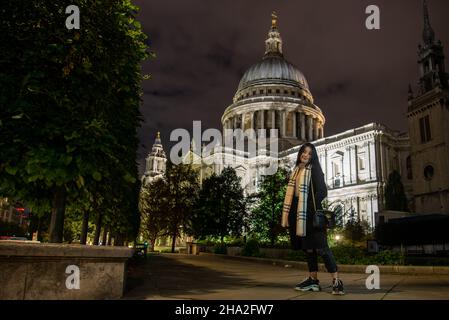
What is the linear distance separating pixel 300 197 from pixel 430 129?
2105 inches

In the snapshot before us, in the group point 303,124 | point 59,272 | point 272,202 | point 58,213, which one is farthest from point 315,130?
point 59,272

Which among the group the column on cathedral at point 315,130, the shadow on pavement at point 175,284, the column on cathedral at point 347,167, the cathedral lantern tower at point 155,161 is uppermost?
the column on cathedral at point 315,130

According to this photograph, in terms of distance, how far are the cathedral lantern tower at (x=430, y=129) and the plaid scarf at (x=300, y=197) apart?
4881cm

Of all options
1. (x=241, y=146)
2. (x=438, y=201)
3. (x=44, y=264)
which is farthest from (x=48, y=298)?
(x=241, y=146)

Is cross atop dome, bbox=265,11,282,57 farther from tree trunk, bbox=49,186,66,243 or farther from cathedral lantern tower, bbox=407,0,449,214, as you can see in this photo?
tree trunk, bbox=49,186,66,243

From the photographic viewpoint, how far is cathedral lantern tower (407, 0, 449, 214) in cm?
5022

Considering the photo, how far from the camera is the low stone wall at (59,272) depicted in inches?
218

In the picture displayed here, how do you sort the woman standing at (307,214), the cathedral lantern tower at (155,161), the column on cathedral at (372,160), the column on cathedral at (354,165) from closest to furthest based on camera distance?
the woman standing at (307,214) < the column on cathedral at (372,160) < the column on cathedral at (354,165) < the cathedral lantern tower at (155,161)

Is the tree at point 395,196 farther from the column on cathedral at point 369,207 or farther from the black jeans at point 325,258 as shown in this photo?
the black jeans at point 325,258

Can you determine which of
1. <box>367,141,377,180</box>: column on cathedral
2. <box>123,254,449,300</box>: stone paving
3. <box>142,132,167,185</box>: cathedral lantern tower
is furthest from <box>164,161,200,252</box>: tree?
<box>142,132,167,185</box>: cathedral lantern tower

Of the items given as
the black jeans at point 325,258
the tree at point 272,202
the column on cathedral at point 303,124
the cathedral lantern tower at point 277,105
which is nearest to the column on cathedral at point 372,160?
the cathedral lantern tower at point 277,105

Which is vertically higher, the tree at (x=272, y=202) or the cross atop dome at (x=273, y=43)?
the cross atop dome at (x=273, y=43)
